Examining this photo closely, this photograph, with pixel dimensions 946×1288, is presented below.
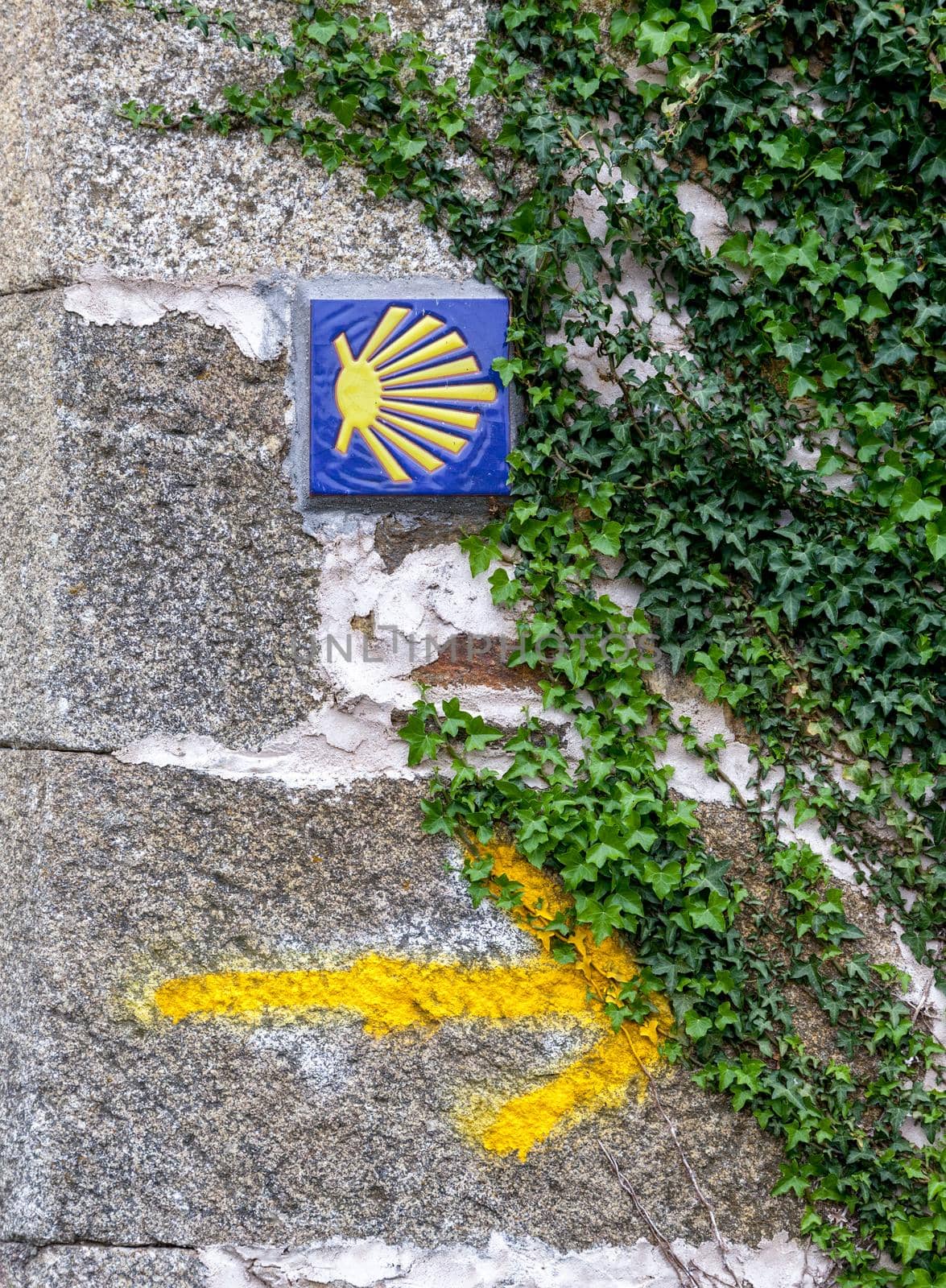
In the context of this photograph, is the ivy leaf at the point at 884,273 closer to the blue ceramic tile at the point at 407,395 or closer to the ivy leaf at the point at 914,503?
the ivy leaf at the point at 914,503

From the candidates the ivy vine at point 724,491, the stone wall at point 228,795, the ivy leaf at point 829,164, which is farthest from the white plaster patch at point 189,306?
the ivy leaf at point 829,164

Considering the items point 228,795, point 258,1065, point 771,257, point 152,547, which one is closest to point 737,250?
point 771,257

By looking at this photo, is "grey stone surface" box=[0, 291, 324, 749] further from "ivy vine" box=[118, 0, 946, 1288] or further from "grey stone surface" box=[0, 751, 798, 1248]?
"ivy vine" box=[118, 0, 946, 1288]

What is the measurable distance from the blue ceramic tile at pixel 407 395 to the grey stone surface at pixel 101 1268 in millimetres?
997

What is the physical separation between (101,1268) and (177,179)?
4.61ft

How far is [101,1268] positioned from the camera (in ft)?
4.07

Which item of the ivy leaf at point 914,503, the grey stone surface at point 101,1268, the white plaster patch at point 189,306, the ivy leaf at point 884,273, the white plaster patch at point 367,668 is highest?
the ivy leaf at point 884,273

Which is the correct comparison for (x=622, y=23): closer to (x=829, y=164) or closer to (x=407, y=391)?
(x=829, y=164)

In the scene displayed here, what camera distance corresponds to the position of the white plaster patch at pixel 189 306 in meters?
1.32

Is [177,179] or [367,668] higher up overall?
[177,179]

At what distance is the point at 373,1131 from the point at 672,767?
61 centimetres

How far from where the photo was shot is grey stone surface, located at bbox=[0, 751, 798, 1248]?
4.11 feet

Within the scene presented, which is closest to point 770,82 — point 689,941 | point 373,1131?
point 689,941

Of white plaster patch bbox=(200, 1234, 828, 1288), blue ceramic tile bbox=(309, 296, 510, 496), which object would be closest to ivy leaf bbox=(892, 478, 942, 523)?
blue ceramic tile bbox=(309, 296, 510, 496)
